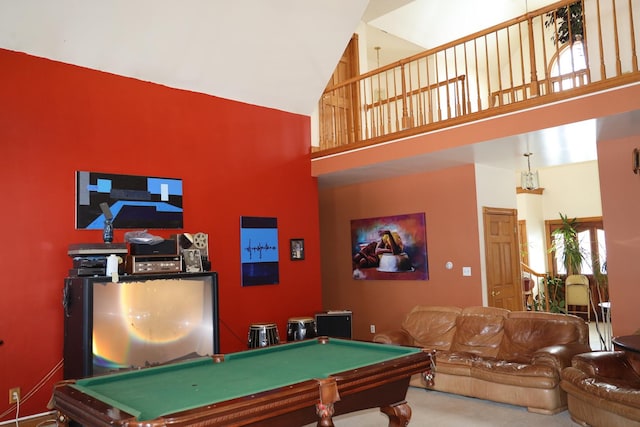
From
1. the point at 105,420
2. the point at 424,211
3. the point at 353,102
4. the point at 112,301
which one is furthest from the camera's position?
the point at 353,102

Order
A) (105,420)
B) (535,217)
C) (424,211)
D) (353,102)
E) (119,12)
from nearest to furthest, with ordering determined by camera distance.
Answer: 1. (105,420)
2. (119,12)
3. (424,211)
4. (353,102)
5. (535,217)

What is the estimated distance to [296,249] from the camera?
6543mm

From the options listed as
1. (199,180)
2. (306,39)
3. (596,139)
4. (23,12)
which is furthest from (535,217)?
(23,12)

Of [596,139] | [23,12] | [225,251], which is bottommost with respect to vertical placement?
[225,251]

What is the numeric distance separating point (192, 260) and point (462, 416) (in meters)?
2.91

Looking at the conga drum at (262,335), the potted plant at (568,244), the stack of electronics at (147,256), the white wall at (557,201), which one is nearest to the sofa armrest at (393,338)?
the conga drum at (262,335)

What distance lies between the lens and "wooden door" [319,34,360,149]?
23.7 ft

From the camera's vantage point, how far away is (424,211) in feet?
24.4

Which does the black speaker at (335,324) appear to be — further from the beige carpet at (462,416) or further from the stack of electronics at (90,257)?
the stack of electronics at (90,257)

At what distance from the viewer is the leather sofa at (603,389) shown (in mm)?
3625

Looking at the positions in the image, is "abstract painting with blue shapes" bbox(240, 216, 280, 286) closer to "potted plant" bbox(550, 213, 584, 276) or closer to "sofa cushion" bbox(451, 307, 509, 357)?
"sofa cushion" bbox(451, 307, 509, 357)

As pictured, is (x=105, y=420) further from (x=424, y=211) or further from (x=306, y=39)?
(x=424, y=211)

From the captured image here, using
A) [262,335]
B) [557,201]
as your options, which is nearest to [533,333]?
[262,335]

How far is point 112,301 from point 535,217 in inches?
381
